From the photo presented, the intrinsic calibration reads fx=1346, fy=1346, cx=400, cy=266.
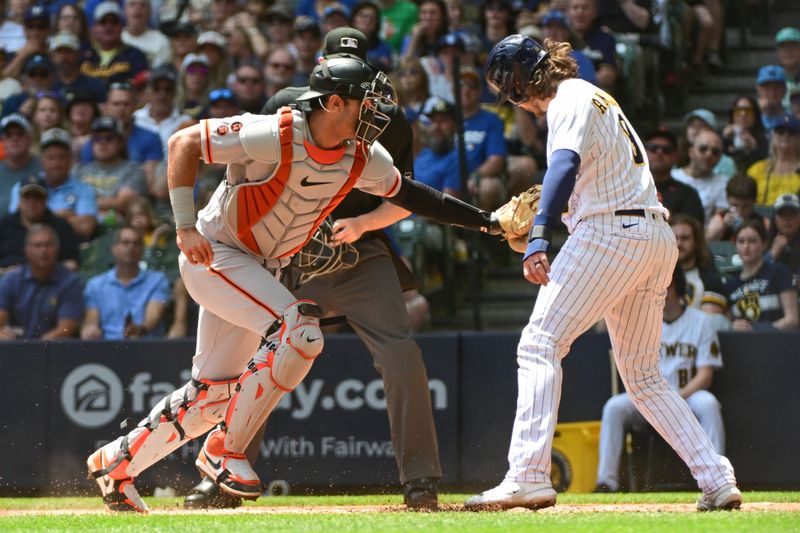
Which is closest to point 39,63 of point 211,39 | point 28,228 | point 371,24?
point 211,39

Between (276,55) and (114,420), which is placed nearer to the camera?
(114,420)

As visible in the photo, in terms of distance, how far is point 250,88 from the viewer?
12062 mm

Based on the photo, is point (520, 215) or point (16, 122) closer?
point (520, 215)

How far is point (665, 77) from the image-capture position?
12.0m

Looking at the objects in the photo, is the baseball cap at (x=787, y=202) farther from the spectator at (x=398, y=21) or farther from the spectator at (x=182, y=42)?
the spectator at (x=182, y=42)

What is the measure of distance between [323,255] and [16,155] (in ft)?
18.9

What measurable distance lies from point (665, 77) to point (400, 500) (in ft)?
18.1

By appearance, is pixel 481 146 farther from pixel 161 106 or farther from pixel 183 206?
pixel 183 206

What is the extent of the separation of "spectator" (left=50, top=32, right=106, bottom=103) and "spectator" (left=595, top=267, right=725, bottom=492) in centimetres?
671

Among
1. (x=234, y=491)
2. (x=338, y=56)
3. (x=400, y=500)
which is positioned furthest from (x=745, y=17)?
(x=234, y=491)

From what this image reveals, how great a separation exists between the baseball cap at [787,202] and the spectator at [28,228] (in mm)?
5379

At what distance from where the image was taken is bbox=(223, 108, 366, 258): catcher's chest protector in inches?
233

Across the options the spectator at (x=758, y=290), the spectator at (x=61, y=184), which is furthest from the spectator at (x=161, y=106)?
the spectator at (x=758, y=290)

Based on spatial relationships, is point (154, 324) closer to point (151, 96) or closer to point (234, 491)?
point (151, 96)
